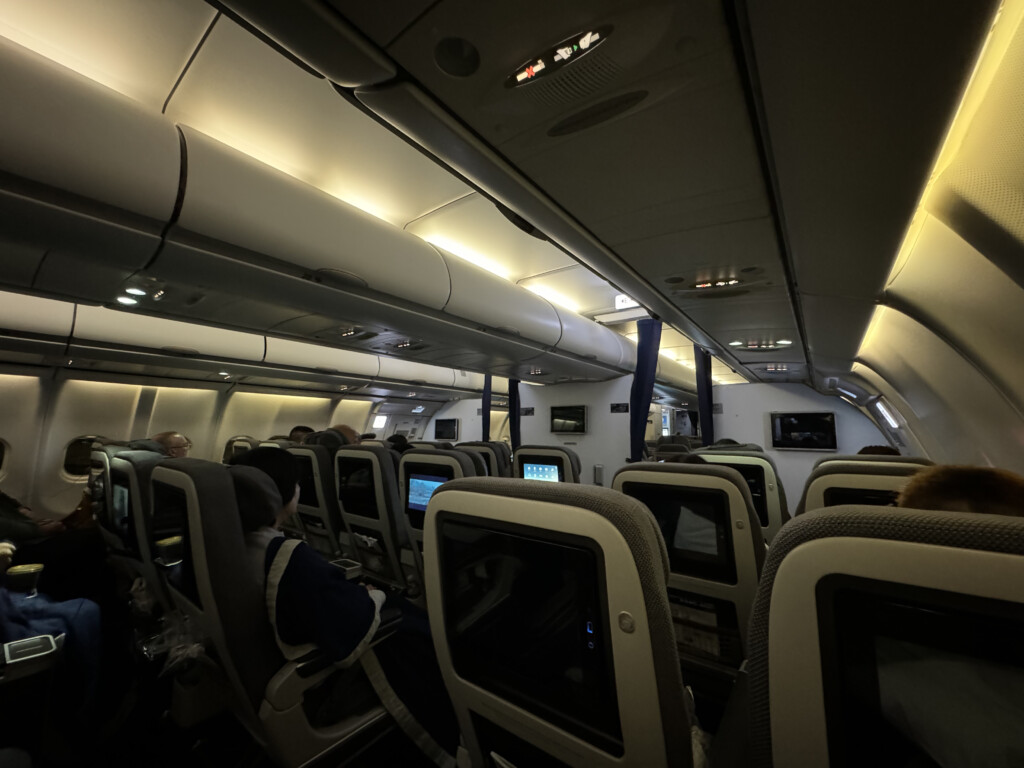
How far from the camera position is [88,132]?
1553mm

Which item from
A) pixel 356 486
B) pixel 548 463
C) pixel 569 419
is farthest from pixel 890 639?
pixel 569 419

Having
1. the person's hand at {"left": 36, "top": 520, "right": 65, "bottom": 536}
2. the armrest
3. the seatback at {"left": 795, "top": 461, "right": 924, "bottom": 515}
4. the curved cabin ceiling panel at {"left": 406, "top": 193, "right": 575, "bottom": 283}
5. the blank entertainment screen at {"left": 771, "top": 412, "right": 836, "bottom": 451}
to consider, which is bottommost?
the person's hand at {"left": 36, "top": 520, "right": 65, "bottom": 536}

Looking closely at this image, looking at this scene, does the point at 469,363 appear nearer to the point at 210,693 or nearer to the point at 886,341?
the point at 210,693

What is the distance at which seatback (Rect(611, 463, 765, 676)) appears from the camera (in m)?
1.98

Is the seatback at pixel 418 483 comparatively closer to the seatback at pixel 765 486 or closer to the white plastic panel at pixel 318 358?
the seatback at pixel 765 486

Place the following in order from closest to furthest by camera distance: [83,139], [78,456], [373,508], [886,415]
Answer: [83,139] < [373,508] < [78,456] < [886,415]

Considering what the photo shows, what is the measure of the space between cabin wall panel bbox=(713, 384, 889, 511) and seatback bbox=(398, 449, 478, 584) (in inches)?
279

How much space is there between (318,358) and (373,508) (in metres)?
4.18

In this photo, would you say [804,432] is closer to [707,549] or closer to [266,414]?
[707,549]

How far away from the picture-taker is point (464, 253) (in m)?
3.99

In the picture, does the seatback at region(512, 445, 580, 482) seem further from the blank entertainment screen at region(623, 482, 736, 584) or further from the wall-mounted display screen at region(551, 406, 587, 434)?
the wall-mounted display screen at region(551, 406, 587, 434)

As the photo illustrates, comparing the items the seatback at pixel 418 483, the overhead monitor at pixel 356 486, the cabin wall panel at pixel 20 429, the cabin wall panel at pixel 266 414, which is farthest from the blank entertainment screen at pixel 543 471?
the cabin wall panel at pixel 20 429

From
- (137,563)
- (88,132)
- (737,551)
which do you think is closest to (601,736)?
(737,551)

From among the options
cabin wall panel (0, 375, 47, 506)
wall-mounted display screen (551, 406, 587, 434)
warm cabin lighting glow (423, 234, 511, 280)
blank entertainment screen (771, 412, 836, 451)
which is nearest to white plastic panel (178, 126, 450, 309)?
warm cabin lighting glow (423, 234, 511, 280)
